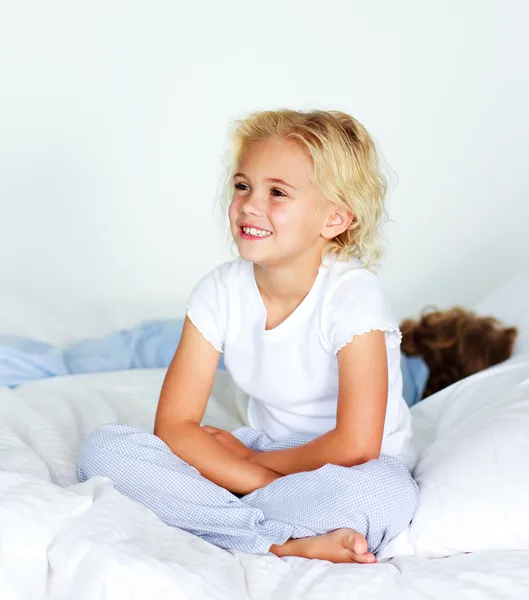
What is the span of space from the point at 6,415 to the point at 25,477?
51 centimetres

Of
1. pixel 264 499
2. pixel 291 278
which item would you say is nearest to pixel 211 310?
pixel 291 278

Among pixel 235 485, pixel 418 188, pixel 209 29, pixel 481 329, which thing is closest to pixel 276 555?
pixel 235 485

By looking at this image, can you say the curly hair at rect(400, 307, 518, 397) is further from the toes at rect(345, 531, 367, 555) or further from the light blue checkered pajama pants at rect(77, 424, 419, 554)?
the toes at rect(345, 531, 367, 555)

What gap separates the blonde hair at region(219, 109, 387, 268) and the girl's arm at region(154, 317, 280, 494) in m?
0.30

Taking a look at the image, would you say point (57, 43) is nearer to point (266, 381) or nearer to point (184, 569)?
point (266, 381)

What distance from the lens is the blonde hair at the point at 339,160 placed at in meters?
1.64

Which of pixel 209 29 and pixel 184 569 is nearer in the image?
pixel 184 569

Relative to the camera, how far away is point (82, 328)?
257 centimetres

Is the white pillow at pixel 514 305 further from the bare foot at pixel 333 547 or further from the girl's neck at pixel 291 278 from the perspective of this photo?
the bare foot at pixel 333 547

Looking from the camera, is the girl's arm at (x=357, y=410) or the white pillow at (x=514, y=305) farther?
the white pillow at (x=514, y=305)

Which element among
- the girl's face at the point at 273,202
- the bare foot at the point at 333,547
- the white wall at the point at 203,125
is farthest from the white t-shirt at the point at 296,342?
the white wall at the point at 203,125

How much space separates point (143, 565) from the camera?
3.89ft

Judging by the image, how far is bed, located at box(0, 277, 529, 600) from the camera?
1.19 metres

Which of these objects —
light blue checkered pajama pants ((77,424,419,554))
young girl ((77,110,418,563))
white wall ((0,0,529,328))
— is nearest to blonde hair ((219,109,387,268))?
young girl ((77,110,418,563))
